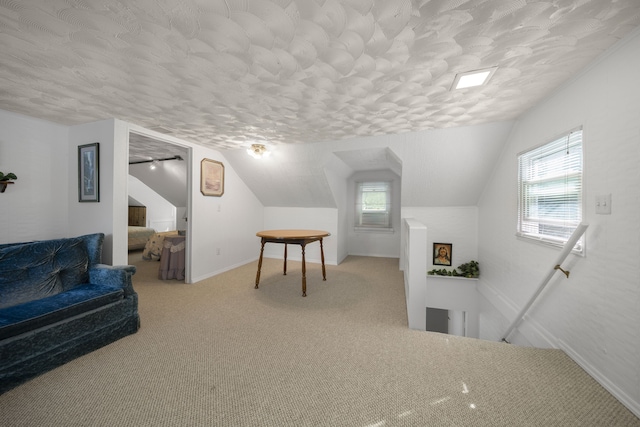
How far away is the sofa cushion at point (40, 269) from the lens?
1.83 m

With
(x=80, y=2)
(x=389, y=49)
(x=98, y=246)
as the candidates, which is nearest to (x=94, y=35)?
(x=80, y=2)

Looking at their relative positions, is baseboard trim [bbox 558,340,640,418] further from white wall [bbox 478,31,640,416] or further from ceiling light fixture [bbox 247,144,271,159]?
ceiling light fixture [bbox 247,144,271,159]

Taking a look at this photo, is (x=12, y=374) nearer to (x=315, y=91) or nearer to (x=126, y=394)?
(x=126, y=394)

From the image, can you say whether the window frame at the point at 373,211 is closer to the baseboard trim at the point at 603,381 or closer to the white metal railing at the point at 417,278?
the white metal railing at the point at 417,278

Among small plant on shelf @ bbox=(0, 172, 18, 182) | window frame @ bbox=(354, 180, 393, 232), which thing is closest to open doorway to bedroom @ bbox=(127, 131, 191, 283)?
small plant on shelf @ bbox=(0, 172, 18, 182)

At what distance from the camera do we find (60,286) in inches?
81.0

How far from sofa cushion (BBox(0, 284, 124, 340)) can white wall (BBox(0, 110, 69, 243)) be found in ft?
4.05

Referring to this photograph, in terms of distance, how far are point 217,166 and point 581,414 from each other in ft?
15.0

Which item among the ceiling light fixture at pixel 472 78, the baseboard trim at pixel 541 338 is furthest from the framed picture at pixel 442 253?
the ceiling light fixture at pixel 472 78

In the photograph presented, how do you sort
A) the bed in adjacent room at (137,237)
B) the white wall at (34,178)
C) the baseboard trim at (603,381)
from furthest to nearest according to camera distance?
the bed in adjacent room at (137,237), the white wall at (34,178), the baseboard trim at (603,381)

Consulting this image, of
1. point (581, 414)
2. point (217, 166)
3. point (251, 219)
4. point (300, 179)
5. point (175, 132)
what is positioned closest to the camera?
point (581, 414)

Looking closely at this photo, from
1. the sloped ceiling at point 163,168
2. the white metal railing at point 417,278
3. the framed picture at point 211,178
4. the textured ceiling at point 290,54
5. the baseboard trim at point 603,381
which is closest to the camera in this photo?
the textured ceiling at point 290,54

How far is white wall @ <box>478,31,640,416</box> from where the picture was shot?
1347 millimetres

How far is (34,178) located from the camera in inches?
Result: 103
